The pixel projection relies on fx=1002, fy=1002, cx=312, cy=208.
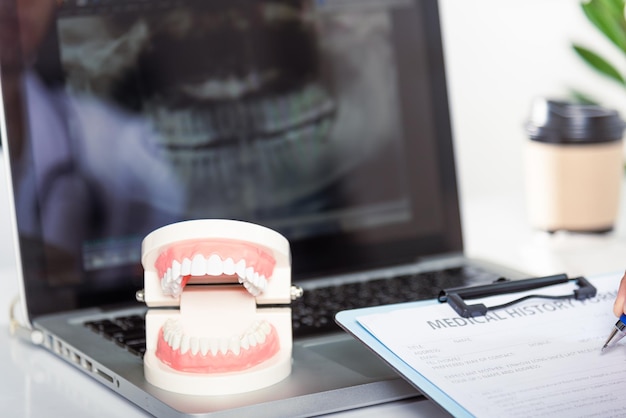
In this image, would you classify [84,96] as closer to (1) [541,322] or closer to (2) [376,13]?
(2) [376,13]

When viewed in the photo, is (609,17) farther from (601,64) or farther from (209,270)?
(209,270)

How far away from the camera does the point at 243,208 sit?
0.95 m

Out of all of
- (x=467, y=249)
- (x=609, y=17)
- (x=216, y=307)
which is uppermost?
(x=609, y=17)

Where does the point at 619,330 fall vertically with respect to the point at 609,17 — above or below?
below

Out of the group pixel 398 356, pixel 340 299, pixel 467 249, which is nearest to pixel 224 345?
pixel 398 356

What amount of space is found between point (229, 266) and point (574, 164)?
2.03 feet

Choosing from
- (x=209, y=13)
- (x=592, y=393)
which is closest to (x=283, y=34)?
(x=209, y=13)

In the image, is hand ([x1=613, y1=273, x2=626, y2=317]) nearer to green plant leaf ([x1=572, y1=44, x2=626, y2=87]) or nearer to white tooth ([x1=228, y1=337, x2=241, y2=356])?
white tooth ([x1=228, y1=337, x2=241, y2=356])

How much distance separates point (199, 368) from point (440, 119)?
1.58ft

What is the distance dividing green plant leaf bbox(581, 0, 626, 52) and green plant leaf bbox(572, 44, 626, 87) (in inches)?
1.6

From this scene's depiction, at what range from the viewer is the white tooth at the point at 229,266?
62cm

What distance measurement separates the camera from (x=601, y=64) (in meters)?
1.17

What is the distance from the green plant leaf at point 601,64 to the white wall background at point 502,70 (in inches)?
10.8

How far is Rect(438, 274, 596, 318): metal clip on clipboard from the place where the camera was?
690 mm
